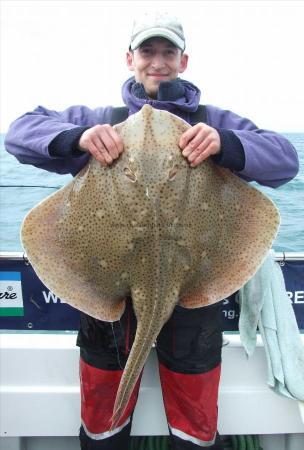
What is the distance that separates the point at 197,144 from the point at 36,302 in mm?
2044

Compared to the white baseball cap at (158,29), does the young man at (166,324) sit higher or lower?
lower

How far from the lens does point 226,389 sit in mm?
3027

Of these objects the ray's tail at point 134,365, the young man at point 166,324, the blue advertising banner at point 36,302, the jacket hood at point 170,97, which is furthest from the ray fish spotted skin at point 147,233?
the blue advertising banner at point 36,302

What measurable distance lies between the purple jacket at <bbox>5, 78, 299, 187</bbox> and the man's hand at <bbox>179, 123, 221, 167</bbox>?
10 centimetres

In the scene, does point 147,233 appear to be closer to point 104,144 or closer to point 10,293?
point 104,144

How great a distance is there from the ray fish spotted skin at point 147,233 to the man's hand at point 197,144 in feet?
0.12

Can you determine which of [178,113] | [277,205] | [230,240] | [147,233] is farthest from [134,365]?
[277,205]

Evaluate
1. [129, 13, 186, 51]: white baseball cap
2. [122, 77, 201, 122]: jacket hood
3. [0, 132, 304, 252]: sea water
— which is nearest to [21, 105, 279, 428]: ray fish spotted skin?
[122, 77, 201, 122]: jacket hood

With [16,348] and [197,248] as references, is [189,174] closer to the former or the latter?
[197,248]

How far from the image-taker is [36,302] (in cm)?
331

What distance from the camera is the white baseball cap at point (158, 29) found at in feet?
7.69

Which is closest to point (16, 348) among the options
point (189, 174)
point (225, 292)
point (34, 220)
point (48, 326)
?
point (48, 326)

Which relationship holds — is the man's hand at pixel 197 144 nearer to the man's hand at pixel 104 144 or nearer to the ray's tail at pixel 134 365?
the man's hand at pixel 104 144

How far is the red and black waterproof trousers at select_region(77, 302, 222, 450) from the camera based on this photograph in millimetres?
2469
